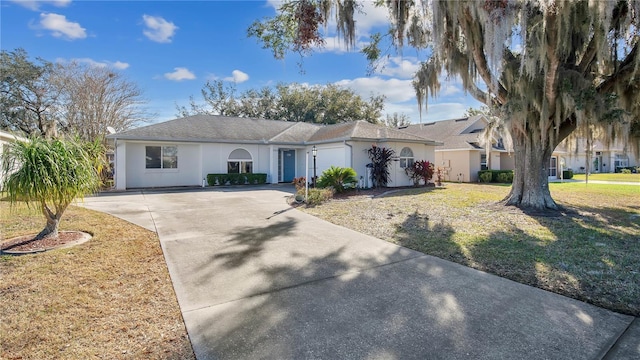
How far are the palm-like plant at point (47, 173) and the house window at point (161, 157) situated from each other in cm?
1158

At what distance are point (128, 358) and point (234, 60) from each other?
17.2 metres

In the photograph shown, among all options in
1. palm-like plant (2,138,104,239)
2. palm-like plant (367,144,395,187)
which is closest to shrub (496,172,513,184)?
palm-like plant (367,144,395,187)

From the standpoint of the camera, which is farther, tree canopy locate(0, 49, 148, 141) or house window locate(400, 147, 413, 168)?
tree canopy locate(0, 49, 148, 141)

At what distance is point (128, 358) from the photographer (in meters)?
2.43

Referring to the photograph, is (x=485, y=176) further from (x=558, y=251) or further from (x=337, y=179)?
(x=558, y=251)

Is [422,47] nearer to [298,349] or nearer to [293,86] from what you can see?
[298,349]

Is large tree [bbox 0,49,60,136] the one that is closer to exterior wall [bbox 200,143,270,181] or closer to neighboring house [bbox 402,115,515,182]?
exterior wall [bbox 200,143,270,181]

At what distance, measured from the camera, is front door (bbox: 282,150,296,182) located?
1958 centimetres

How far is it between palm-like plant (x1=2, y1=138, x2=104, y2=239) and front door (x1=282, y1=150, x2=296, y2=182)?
14.1 metres

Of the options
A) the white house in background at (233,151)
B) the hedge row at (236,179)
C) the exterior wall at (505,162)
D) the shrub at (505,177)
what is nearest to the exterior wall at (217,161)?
the white house in background at (233,151)

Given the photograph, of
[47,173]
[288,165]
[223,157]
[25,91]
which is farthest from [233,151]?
[25,91]

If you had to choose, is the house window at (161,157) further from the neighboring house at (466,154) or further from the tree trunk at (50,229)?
the neighboring house at (466,154)

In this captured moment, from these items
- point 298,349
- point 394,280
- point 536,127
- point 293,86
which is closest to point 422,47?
point 536,127

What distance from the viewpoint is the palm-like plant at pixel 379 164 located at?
607 inches
